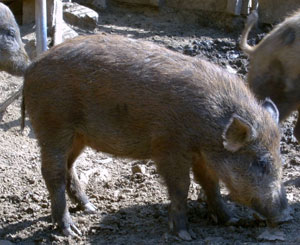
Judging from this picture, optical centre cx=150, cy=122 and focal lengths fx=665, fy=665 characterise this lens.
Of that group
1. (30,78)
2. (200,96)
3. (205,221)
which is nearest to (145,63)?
(200,96)

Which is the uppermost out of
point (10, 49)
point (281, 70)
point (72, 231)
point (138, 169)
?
point (281, 70)

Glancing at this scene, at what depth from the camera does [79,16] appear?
9.65 metres

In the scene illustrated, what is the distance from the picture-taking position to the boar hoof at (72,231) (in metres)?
5.44

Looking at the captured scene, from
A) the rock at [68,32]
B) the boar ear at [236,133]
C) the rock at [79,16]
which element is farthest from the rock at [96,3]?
the boar ear at [236,133]

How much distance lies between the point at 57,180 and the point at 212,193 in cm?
130

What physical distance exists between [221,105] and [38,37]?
123 inches

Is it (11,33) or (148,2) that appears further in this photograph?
(148,2)

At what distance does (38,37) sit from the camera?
757cm

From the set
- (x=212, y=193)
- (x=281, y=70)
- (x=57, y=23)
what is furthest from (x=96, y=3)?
(x=212, y=193)

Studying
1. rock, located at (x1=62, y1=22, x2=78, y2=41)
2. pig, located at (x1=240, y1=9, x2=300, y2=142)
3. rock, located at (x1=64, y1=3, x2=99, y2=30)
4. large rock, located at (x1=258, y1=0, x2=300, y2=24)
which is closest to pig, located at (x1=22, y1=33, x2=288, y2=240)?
pig, located at (x1=240, y1=9, x2=300, y2=142)

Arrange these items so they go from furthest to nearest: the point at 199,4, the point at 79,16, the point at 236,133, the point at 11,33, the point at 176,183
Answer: the point at 199,4 < the point at 79,16 < the point at 11,33 < the point at 176,183 < the point at 236,133

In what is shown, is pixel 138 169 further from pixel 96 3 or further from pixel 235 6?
pixel 96 3

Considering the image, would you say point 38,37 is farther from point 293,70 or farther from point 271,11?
point 271,11

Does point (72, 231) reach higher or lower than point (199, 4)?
lower
